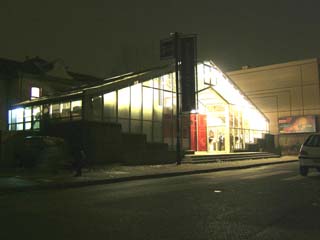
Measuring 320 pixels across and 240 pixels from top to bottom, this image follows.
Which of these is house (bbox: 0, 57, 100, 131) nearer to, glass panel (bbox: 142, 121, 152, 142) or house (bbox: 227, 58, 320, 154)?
glass panel (bbox: 142, 121, 152, 142)

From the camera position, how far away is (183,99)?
29.8 metres

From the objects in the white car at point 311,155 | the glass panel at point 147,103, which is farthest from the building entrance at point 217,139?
the white car at point 311,155

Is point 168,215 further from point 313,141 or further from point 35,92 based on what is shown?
point 35,92

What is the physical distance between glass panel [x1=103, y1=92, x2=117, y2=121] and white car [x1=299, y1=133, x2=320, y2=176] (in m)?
13.1

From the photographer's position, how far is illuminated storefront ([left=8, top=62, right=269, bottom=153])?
25.7 meters

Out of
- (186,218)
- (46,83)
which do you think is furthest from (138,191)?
(46,83)

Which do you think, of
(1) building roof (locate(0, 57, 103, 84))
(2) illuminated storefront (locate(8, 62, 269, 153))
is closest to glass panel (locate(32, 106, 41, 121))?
(2) illuminated storefront (locate(8, 62, 269, 153))

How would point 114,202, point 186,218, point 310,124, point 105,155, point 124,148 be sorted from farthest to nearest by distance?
point 310,124, point 124,148, point 105,155, point 114,202, point 186,218

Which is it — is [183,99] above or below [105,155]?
above

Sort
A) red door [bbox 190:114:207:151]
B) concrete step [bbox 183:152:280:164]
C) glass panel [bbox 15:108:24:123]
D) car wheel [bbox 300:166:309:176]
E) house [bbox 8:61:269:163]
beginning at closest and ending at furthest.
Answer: car wheel [bbox 300:166:309:176]
house [bbox 8:61:269:163]
concrete step [bbox 183:152:280:164]
glass panel [bbox 15:108:24:123]
red door [bbox 190:114:207:151]

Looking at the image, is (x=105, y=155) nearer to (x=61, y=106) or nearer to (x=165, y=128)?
(x=61, y=106)

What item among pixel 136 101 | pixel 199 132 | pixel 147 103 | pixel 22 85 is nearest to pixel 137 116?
pixel 136 101

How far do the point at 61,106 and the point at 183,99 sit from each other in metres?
8.92

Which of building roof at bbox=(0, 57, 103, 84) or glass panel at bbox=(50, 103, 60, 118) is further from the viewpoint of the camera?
building roof at bbox=(0, 57, 103, 84)
